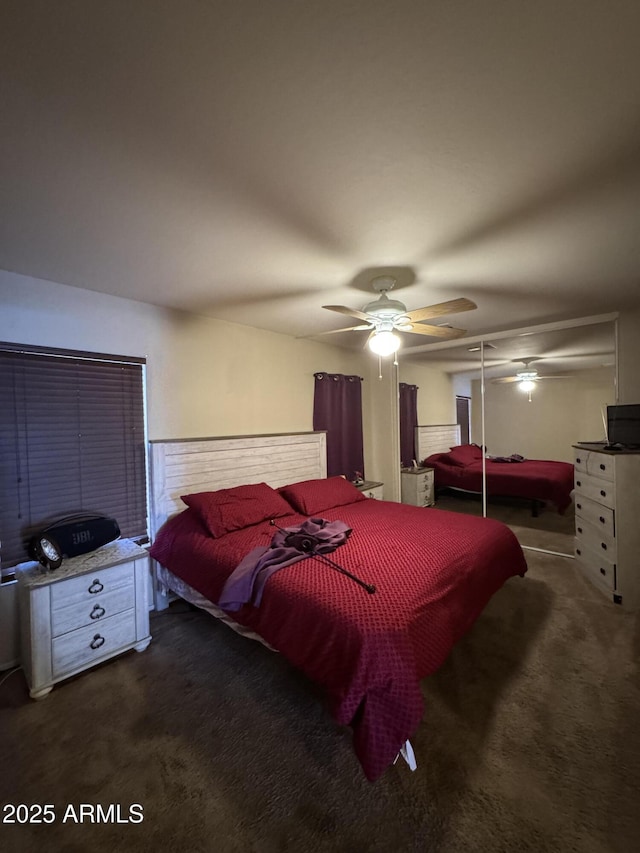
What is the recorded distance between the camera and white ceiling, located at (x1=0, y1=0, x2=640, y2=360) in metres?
0.83

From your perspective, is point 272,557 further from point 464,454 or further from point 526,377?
point 526,377

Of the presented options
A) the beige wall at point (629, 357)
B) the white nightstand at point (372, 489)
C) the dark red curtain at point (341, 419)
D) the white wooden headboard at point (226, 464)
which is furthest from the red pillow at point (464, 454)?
the white wooden headboard at point (226, 464)

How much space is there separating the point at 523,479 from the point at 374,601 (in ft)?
9.87

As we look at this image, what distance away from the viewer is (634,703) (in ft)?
5.67

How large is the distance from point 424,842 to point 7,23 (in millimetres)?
2618

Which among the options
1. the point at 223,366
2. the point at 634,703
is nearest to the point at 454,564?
the point at 634,703

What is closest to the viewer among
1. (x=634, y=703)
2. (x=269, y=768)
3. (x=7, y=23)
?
(x=7, y=23)

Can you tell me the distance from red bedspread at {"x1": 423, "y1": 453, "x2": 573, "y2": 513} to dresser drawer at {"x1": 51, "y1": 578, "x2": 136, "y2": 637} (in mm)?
3587

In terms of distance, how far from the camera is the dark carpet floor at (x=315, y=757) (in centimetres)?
122

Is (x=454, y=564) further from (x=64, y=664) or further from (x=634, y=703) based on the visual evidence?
(x=64, y=664)

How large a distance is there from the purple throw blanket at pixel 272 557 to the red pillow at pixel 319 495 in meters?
0.67

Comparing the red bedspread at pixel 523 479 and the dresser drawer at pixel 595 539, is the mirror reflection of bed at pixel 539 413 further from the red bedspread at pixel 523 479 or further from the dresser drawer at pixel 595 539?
the dresser drawer at pixel 595 539

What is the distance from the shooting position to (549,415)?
144 inches

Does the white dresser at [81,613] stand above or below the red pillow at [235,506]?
below
